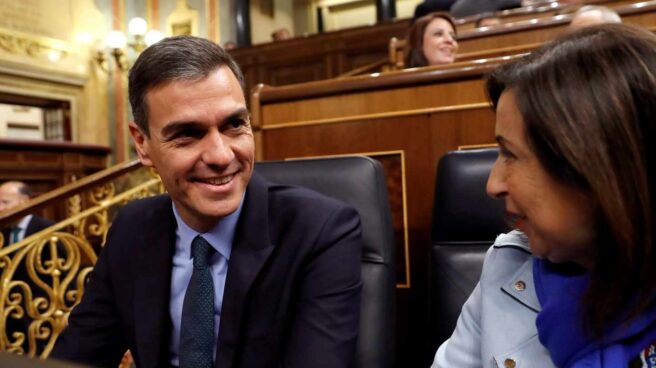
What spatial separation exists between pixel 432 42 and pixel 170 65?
6.20ft

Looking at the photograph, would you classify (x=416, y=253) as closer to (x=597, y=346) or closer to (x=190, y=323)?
(x=190, y=323)

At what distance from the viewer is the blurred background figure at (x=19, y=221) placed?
258 centimetres

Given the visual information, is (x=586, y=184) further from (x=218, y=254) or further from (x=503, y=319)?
(x=218, y=254)

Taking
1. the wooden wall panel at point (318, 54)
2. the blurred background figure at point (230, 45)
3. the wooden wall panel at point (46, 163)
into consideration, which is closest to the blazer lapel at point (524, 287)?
the wooden wall panel at point (46, 163)

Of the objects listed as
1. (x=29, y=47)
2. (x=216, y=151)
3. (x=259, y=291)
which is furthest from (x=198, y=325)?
(x=29, y=47)

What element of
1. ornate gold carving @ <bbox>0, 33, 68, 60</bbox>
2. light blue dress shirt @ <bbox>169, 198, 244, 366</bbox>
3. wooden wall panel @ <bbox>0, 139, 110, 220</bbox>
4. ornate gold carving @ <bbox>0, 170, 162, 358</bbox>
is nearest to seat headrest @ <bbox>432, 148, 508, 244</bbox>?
light blue dress shirt @ <bbox>169, 198, 244, 366</bbox>

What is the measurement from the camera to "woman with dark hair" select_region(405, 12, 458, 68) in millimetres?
2512

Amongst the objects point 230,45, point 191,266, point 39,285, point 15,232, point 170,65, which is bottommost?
point 39,285

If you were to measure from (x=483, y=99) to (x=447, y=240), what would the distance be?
606 millimetres

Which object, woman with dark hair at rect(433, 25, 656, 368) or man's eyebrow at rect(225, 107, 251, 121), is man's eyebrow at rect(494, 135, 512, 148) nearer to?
woman with dark hair at rect(433, 25, 656, 368)

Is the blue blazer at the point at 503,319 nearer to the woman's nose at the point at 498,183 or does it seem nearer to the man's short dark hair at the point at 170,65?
the woman's nose at the point at 498,183

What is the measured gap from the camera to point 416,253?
59.4 inches

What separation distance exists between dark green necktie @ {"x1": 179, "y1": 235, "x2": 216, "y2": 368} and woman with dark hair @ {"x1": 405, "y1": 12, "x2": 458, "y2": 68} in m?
1.87

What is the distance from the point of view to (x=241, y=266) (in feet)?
3.00
